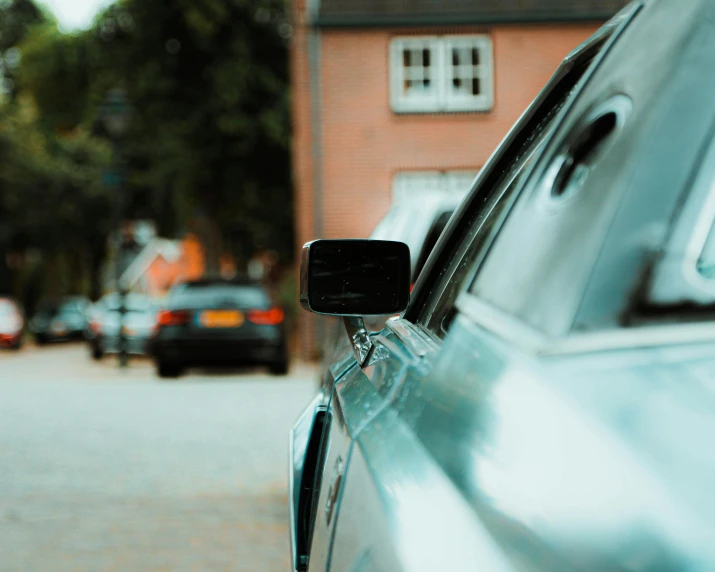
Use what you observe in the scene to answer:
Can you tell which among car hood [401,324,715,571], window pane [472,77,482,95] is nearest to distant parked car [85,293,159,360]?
window pane [472,77,482,95]

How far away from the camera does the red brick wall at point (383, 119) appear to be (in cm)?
2086

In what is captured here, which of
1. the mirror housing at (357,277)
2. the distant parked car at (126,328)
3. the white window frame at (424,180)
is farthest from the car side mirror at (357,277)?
the distant parked car at (126,328)

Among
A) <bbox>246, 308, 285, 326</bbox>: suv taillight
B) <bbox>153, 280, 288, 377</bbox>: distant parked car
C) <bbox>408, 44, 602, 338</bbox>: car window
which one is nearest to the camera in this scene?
<bbox>408, 44, 602, 338</bbox>: car window

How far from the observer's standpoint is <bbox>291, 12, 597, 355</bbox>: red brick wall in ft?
68.4

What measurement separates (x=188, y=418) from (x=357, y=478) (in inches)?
359

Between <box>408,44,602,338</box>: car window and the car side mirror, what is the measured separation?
0.27 ft

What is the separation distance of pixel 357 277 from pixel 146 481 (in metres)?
5.12

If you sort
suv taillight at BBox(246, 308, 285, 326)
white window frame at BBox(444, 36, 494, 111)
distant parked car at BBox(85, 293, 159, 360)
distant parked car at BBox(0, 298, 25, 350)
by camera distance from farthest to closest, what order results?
distant parked car at BBox(0, 298, 25, 350)
distant parked car at BBox(85, 293, 159, 360)
white window frame at BBox(444, 36, 494, 111)
suv taillight at BBox(246, 308, 285, 326)

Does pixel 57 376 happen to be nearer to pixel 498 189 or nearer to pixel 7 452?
pixel 7 452

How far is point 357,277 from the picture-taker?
1.95 m

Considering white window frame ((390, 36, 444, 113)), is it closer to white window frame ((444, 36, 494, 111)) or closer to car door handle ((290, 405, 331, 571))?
white window frame ((444, 36, 494, 111))

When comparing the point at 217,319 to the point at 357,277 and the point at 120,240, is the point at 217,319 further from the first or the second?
the point at 357,277

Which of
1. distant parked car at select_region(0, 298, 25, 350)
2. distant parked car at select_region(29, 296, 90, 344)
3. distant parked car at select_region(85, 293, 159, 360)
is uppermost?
distant parked car at select_region(85, 293, 159, 360)

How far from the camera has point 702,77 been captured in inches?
45.2
